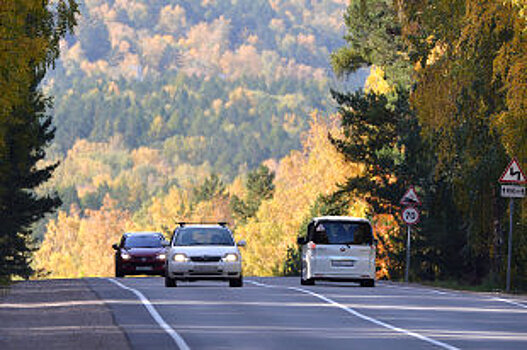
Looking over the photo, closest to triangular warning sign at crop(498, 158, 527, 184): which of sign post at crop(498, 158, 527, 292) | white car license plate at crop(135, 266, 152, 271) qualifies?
sign post at crop(498, 158, 527, 292)

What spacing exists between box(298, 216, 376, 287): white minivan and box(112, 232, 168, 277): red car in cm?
982

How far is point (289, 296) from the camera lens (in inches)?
1235

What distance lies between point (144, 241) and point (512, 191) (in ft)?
55.3

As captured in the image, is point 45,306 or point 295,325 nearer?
point 295,325

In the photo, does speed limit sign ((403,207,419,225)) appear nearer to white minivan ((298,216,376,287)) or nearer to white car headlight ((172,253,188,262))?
white minivan ((298,216,376,287))

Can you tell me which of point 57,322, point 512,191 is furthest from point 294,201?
point 57,322

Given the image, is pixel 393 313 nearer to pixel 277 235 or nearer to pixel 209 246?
pixel 209 246

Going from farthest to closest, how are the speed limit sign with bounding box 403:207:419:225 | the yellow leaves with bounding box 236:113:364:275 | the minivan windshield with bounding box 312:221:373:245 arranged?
the yellow leaves with bounding box 236:113:364:275, the speed limit sign with bounding box 403:207:419:225, the minivan windshield with bounding box 312:221:373:245

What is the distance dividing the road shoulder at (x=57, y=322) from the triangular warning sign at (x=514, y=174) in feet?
33.4

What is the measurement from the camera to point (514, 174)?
34812 millimetres

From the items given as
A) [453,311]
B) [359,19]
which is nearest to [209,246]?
[453,311]

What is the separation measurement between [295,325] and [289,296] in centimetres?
891

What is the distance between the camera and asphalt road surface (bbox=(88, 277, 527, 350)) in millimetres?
19281

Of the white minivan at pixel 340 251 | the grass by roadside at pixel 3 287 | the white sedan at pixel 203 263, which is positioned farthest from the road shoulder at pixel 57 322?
the white minivan at pixel 340 251
